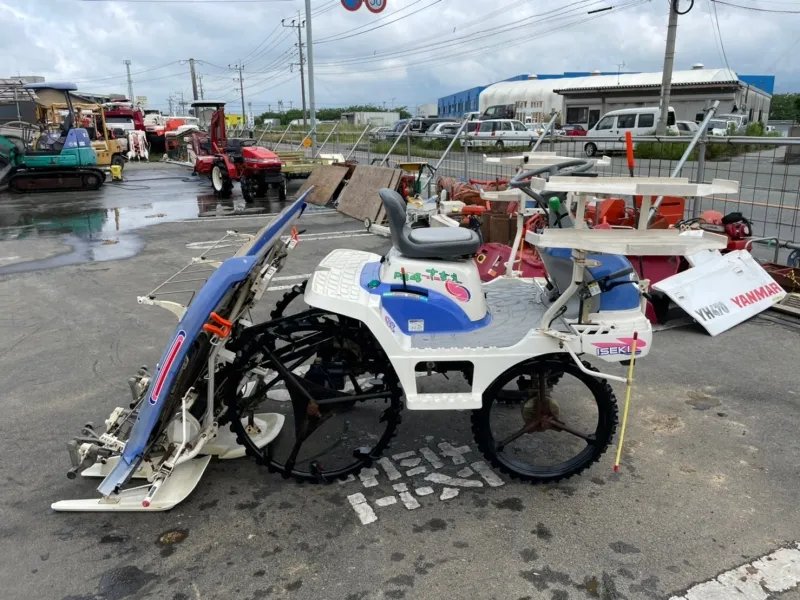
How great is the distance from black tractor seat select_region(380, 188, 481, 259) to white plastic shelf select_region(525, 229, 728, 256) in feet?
1.45

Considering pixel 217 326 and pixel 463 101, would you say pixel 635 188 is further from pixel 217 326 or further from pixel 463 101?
pixel 463 101

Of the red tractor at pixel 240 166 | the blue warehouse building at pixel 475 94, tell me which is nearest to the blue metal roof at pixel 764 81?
the blue warehouse building at pixel 475 94

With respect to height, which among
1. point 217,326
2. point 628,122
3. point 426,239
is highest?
point 628,122

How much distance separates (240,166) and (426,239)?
13.4 meters

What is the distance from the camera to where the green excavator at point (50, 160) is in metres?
15.7

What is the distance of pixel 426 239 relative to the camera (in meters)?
3.13

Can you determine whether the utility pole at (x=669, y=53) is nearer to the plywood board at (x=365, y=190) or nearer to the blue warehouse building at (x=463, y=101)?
the plywood board at (x=365, y=190)

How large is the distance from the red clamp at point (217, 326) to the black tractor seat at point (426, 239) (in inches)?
39.6

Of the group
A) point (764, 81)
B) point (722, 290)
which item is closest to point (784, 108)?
point (764, 81)

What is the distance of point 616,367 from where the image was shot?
4730mm

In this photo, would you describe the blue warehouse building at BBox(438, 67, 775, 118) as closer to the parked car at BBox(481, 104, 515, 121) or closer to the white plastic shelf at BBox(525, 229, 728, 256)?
the parked car at BBox(481, 104, 515, 121)

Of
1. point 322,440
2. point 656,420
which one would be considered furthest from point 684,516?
point 322,440

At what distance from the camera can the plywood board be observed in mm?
11109

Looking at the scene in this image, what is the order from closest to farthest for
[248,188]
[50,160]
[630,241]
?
1. [630,241]
2. [248,188]
3. [50,160]
